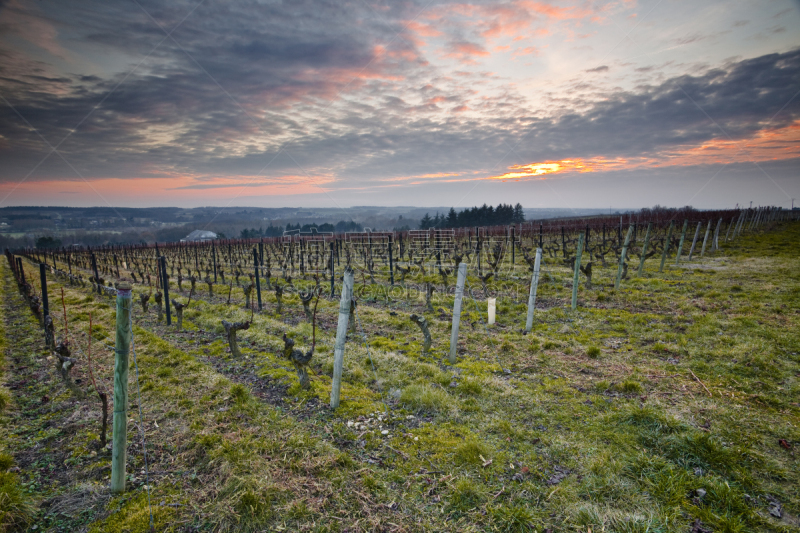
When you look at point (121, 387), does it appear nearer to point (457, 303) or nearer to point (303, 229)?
point (457, 303)

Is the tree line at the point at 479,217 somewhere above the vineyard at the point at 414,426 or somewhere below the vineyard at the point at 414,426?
above

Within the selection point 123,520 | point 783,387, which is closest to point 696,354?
A: point 783,387

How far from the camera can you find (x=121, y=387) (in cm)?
320

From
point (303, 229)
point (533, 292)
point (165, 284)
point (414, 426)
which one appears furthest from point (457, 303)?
point (303, 229)

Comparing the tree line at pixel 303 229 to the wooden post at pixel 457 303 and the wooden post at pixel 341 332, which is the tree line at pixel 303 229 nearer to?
the wooden post at pixel 457 303

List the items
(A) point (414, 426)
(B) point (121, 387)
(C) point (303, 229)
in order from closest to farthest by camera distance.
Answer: (B) point (121, 387) < (A) point (414, 426) < (C) point (303, 229)

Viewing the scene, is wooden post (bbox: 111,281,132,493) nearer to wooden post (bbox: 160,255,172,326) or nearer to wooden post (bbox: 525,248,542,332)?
wooden post (bbox: 160,255,172,326)

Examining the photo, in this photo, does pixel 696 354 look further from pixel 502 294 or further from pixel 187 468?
pixel 187 468

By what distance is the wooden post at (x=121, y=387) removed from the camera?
3.01m

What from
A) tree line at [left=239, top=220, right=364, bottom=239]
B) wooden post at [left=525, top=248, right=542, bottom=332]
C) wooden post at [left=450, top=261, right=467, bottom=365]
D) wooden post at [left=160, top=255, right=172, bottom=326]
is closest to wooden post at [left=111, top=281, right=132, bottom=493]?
wooden post at [left=450, top=261, right=467, bottom=365]

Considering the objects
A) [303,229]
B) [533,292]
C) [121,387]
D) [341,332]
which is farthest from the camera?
[303,229]

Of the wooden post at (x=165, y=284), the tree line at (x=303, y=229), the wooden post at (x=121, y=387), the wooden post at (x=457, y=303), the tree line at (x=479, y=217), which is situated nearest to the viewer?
the wooden post at (x=121, y=387)

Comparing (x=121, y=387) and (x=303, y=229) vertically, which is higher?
(x=303, y=229)

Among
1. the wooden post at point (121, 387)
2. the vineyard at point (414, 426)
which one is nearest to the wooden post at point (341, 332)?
the vineyard at point (414, 426)
